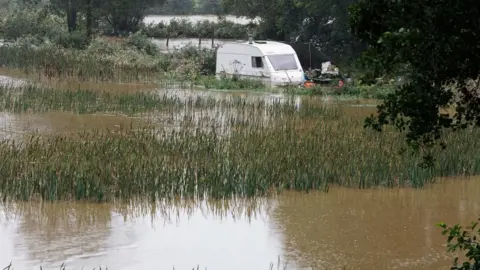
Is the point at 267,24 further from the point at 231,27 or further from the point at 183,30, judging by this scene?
the point at 183,30

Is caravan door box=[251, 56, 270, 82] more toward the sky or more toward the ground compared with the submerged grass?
more toward the sky

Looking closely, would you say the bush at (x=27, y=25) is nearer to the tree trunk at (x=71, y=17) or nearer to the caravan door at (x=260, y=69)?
the tree trunk at (x=71, y=17)

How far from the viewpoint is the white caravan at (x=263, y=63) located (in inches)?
1176

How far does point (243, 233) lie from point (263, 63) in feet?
66.3

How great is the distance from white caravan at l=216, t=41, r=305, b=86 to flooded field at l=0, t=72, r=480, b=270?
13885mm

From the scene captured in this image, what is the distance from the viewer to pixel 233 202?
1161 centimetres

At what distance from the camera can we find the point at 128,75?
30.2 m

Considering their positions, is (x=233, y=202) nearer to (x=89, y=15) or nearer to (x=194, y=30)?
(x=89, y=15)

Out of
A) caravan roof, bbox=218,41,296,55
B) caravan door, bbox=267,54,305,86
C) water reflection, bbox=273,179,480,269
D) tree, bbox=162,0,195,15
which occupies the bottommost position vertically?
water reflection, bbox=273,179,480,269

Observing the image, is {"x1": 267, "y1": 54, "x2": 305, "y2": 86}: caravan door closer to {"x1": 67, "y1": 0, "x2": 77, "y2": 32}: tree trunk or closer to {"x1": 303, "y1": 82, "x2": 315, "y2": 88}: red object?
{"x1": 303, "y1": 82, "x2": 315, "y2": 88}: red object

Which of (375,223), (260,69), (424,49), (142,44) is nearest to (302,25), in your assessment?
(142,44)

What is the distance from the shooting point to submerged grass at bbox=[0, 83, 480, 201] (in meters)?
11.2

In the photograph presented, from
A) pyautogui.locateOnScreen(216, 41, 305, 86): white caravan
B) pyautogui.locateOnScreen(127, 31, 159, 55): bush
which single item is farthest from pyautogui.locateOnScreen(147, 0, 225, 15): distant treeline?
pyautogui.locateOnScreen(216, 41, 305, 86): white caravan

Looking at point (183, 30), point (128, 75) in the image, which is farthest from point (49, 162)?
point (183, 30)
